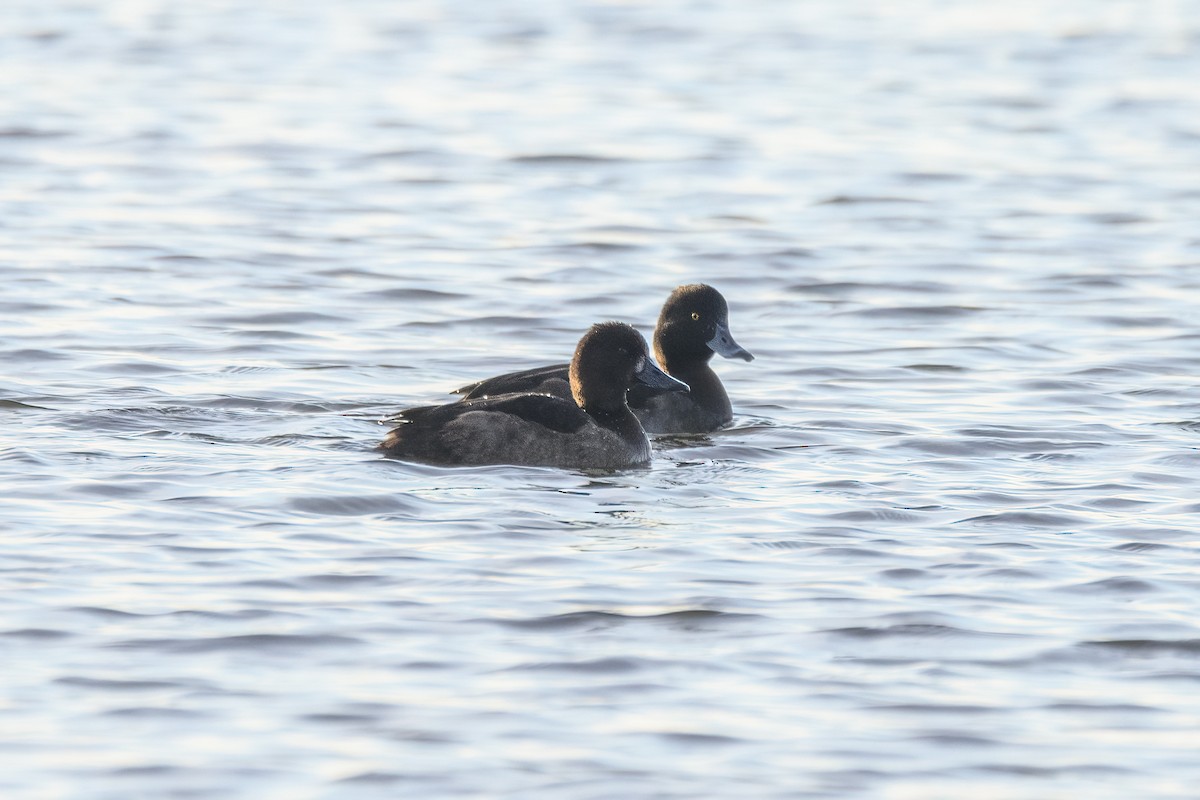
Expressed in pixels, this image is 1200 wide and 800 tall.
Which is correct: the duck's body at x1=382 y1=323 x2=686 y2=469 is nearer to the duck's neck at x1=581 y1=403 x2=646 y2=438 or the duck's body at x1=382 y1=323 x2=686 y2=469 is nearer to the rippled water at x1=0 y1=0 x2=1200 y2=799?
the duck's neck at x1=581 y1=403 x2=646 y2=438

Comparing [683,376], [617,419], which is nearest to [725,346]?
[683,376]

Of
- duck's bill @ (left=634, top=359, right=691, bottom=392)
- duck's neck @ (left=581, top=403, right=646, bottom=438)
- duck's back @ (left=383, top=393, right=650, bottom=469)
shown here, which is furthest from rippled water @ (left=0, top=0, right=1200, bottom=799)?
duck's bill @ (left=634, top=359, right=691, bottom=392)

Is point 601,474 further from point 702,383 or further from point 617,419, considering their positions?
point 702,383

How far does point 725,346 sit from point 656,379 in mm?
1239

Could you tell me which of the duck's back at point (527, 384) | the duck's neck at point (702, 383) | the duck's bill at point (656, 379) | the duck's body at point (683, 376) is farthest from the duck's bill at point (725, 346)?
the duck's back at point (527, 384)

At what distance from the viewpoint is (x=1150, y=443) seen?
38.0 ft

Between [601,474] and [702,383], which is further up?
[702,383]

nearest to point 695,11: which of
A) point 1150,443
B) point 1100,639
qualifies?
point 1150,443

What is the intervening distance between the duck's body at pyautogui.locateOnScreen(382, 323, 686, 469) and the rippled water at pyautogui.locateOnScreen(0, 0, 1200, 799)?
0.17 metres

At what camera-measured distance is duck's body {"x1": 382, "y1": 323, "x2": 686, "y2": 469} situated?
1041 centimetres

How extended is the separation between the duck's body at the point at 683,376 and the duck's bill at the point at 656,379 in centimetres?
41

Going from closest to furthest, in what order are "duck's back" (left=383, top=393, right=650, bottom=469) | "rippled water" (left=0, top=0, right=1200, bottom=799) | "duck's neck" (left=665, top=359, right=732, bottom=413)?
"rippled water" (left=0, top=0, right=1200, bottom=799) → "duck's back" (left=383, top=393, right=650, bottom=469) → "duck's neck" (left=665, top=359, right=732, bottom=413)

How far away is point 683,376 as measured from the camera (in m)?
12.6

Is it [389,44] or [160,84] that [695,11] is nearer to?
[389,44]
